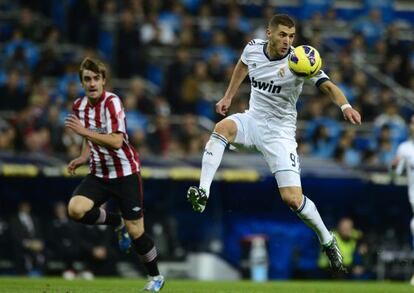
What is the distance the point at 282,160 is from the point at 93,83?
2173mm

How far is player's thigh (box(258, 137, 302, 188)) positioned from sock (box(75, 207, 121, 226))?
190 cm

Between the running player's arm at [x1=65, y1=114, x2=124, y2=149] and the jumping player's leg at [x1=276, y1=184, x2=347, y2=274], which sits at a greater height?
the running player's arm at [x1=65, y1=114, x2=124, y2=149]

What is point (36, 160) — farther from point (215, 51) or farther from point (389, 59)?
point (389, 59)

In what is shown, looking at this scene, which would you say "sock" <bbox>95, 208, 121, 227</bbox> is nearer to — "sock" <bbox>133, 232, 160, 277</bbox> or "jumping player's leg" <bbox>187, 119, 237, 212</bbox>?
"sock" <bbox>133, 232, 160, 277</bbox>

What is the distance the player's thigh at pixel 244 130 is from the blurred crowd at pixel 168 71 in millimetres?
7614

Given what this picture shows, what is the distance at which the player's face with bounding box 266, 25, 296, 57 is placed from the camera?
1198 centimetres

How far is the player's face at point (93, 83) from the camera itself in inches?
480

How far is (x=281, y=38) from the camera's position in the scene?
39.4ft

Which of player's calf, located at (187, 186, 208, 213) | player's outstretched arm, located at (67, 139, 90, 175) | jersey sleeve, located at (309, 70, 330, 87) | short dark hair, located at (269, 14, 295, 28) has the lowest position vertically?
player's calf, located at (187, 186, 208, 213)

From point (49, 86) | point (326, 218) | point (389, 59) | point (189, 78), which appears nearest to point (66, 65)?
point (49, 86)

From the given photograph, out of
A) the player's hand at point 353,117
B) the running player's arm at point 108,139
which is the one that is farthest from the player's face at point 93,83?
the player's hand at point 353,117

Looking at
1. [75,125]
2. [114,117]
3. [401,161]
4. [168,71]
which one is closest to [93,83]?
[114,117]

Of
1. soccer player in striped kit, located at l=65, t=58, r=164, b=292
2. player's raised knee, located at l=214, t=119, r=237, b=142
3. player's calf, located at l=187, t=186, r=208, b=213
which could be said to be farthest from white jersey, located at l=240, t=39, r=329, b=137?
soccer player in striped kit, located at l=65, t=58, r=164, b=292

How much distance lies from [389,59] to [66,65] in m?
8.11
